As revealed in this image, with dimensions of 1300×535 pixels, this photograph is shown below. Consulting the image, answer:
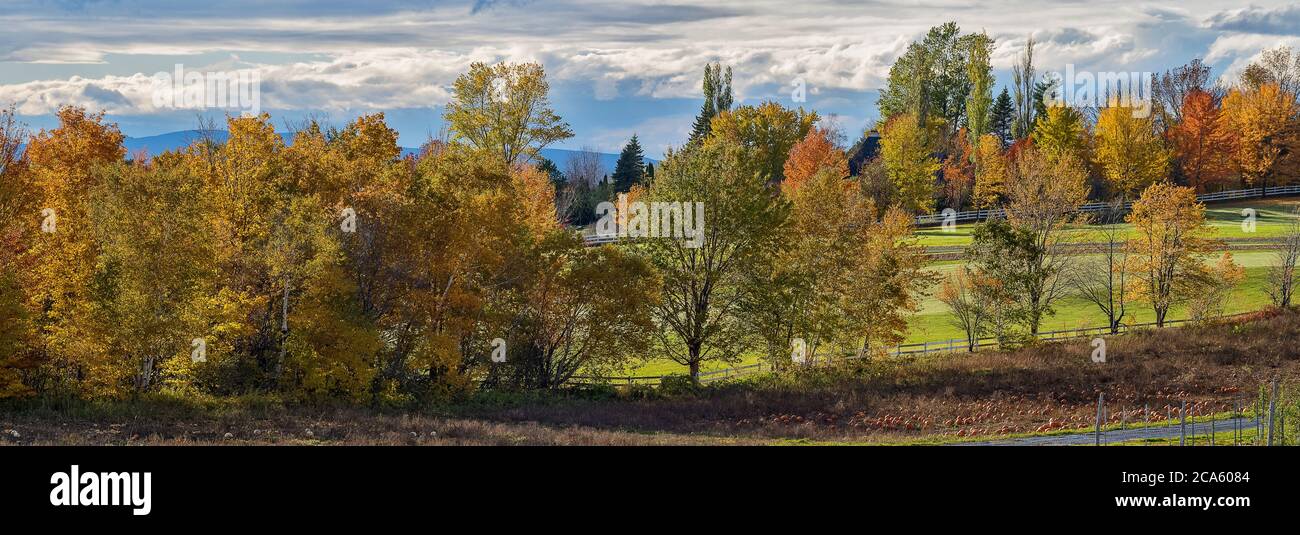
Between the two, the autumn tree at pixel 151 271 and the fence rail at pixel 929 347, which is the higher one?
the autumn tree at pixel 151 271

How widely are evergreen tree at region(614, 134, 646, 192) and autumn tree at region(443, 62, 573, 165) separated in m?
42.3

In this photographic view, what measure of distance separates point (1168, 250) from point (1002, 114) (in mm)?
64680

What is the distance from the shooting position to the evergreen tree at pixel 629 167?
342ft

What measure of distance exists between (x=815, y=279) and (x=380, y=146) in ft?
65.3

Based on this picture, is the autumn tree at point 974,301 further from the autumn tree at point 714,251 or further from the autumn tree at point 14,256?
the autumn tree at point 14,256

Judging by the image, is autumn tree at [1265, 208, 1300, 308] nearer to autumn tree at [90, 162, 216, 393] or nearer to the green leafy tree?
the green leafy tree

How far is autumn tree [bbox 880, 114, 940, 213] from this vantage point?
9106 cm

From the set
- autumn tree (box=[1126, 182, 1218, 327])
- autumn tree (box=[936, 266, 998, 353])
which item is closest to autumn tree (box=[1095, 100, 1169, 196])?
autumn tree (box=[1126, 182, 1218, 327])

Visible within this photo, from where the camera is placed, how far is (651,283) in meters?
41.7

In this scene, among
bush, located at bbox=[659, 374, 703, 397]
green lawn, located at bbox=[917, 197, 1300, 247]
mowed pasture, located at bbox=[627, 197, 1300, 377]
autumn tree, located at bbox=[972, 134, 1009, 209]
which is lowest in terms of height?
bush, located at bbox=[659, 374, 703, 397]

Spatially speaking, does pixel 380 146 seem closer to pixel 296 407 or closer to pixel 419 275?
pixel 419 275

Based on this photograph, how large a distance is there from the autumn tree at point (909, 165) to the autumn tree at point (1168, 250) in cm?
3508

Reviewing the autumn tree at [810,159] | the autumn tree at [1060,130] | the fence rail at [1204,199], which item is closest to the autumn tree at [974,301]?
the autumn tree at [810,159]
